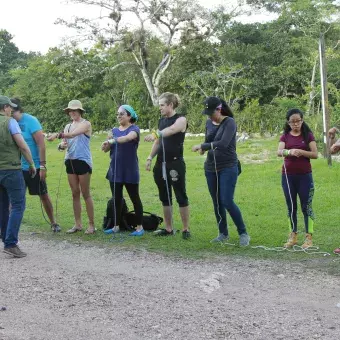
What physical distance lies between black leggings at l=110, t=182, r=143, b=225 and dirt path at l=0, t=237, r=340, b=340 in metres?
1.11

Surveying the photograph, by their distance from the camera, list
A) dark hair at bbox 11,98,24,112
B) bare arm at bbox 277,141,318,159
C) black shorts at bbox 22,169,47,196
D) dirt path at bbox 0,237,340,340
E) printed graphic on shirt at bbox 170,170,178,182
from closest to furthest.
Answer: dirt path at bbox 0,237,340,340
bare arm at bbox 277,141,318,159
printed graphic on shirt at bbox 170,170,178,182
dark hair at bbox 11,98,24,112
black shorts at bbox 22,169,47,196

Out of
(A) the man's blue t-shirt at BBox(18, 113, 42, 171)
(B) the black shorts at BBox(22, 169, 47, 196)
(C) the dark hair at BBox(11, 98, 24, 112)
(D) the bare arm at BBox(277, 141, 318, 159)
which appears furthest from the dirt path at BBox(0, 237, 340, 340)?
(C) the dark hair at BBox(11, 98, 24, 112)

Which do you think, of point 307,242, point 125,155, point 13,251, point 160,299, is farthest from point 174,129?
point 160,299

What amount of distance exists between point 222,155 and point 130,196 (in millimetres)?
1440

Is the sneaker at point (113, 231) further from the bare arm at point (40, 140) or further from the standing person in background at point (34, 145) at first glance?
the bare arm at point (40, 140)

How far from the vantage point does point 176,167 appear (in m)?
6.65

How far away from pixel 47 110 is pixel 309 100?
16.9m

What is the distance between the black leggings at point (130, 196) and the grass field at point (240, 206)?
295 millimetres

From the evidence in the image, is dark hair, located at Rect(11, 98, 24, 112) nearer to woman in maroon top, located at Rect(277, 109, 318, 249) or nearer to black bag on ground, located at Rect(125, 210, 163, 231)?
black bag on ground, located at Rect(125, 210, 163, 231)

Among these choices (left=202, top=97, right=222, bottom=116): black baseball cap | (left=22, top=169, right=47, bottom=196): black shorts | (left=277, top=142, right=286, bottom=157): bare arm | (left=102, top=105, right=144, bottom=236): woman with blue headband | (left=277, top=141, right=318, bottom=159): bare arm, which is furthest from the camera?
(left=22, top=169, right=47, bottom=196): black shorts

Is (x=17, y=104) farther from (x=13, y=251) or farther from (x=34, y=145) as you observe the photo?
(x=13, y=251)

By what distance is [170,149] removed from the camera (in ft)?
21.8

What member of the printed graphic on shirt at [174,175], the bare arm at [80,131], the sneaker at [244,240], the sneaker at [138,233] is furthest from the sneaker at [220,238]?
the bare arm at [80,131]

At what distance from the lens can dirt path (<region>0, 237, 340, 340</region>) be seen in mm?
3801
